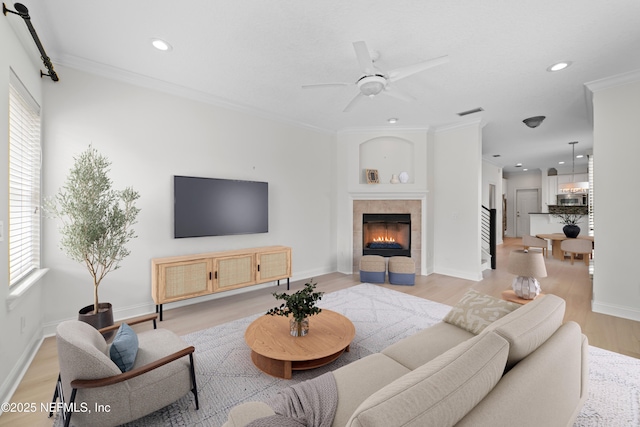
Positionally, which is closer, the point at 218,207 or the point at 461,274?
the point at 218,207

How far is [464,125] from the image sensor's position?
17.2 feet

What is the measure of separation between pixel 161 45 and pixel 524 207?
12.9 meters

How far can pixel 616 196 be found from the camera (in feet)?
11.4

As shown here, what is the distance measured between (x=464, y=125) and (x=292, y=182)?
3.34m

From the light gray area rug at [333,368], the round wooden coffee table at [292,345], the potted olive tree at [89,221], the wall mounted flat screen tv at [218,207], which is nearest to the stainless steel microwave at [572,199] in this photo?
the light gray area rug at [333,368]

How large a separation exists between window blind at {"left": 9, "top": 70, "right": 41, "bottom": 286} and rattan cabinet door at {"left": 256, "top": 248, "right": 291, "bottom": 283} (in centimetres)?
239

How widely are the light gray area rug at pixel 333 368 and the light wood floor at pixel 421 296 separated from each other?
1.20ft

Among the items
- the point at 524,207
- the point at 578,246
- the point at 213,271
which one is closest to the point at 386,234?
the point at 213,271

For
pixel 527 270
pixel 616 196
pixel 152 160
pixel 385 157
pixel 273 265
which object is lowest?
pixel 273 265

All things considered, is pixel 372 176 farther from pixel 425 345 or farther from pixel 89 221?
pixel 89 221

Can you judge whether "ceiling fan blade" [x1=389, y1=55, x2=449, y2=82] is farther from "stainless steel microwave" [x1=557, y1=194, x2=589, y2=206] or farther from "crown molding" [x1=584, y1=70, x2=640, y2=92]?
"stainless steel microwave" [x1=557, y1=194, x2=589, y2=206]

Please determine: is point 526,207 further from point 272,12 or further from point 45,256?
point 45,256

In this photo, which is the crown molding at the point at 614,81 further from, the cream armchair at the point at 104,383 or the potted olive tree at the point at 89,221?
the potted olive tree at the point at 89,221

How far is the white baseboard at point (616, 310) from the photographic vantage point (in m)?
3.36
